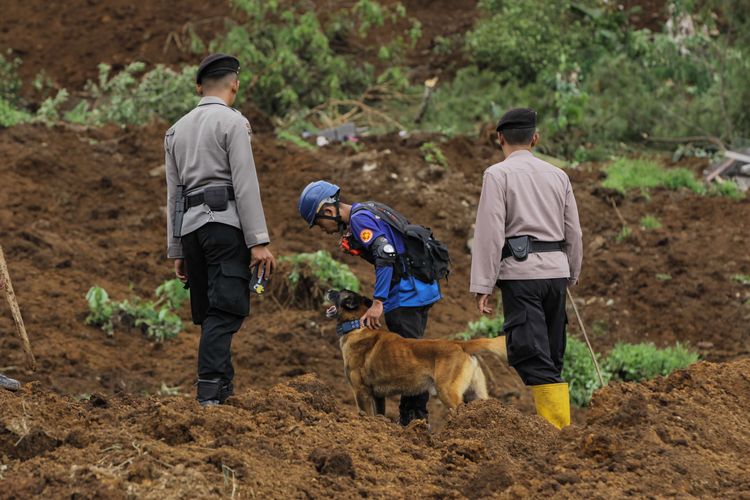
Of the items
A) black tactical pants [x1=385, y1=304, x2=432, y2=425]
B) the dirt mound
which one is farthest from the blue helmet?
the dirt mound

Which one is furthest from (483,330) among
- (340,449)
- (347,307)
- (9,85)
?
(9,85)

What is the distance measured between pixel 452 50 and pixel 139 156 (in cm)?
835

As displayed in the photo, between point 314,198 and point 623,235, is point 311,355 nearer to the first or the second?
point 314,198

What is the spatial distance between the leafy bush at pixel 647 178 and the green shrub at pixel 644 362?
421 centimetres

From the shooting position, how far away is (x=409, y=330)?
22.0ft

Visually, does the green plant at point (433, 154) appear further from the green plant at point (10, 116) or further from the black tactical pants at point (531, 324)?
the black tactical pants at point (531, 324)

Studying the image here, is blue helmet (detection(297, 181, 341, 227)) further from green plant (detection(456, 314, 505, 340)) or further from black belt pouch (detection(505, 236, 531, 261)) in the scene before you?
green plant (detection(456, 314, 505, 340))

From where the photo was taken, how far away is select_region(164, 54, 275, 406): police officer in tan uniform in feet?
19.3

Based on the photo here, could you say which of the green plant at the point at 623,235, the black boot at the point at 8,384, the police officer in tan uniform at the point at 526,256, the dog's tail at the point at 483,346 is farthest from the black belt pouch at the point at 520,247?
the green plant at the point at 623,235

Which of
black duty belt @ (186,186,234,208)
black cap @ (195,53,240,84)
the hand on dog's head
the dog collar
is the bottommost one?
the dog collar

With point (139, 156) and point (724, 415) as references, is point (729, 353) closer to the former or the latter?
point (724, 415)

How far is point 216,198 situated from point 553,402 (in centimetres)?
208

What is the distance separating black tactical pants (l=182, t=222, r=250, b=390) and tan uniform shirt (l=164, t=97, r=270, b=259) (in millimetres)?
71

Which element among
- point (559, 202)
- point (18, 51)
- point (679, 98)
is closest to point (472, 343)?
point (559, 202)
